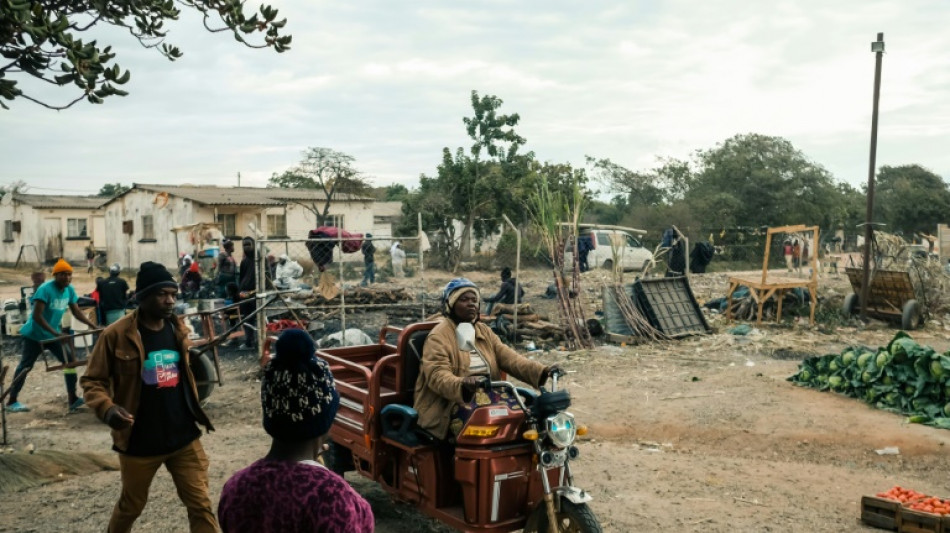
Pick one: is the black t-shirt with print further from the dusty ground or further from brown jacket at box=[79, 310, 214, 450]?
the dusty ground

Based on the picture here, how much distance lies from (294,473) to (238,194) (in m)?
37.1

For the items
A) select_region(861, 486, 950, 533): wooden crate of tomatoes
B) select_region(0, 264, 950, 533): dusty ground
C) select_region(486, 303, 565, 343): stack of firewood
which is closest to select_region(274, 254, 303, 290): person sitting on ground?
select_region(0, 264, 950, 533): dusty ground

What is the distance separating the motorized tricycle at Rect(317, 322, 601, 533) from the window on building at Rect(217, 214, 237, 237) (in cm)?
2934

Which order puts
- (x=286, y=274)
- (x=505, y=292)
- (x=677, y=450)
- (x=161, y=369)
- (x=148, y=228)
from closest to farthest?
1. (x=161, y=369)
2. (x=677, y=450)
3. (x=286, y=274)
4. (x=505, y=292)
5. (x=148, y=228)

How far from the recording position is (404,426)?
514cm

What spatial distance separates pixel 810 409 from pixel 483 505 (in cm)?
592

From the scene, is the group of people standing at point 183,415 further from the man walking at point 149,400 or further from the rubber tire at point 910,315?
the rubber tire at point 910,315

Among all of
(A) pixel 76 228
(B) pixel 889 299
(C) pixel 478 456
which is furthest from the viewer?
(A) pixel 76 228

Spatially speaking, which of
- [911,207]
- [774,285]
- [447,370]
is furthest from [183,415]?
[911,207]

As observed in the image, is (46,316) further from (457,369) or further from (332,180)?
(332,180)

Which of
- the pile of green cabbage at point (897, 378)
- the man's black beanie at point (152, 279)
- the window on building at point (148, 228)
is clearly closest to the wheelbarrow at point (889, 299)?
the pile of green cabbage at point (897, 378)

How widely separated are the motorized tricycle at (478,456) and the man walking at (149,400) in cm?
124

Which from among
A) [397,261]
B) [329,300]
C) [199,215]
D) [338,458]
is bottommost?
[338,458]

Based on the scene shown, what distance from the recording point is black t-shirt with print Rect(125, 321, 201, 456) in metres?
4.42
